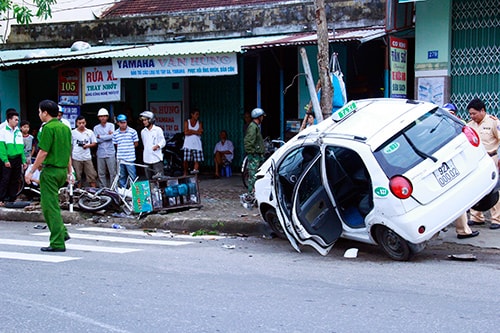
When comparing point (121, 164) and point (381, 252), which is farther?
point (121, 164)

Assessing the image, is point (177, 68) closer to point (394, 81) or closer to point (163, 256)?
point (394, 81)

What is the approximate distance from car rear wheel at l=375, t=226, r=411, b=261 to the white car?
0.04ft

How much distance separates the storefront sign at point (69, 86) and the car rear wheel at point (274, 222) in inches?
322

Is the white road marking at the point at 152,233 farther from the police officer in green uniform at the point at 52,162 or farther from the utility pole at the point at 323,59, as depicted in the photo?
the utility pole at the point at 323,59

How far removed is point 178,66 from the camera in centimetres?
1402

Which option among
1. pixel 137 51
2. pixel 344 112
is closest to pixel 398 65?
pixel 344 112

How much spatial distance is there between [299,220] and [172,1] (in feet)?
43.5

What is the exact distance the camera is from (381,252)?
828 centimetres

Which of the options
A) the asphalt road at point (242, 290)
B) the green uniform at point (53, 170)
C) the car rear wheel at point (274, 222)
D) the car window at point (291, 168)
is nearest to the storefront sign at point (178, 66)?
the car rear wheel at point (274, 222)

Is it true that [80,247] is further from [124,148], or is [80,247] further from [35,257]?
[124,148]

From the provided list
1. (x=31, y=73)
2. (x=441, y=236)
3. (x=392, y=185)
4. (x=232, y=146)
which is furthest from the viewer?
(x=31, y=73)

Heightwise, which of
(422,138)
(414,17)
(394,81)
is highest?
(414,17)

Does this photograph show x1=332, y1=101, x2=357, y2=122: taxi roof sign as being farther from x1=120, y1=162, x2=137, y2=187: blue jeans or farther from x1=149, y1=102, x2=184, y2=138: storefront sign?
x1=149, y1=102, x2=184, y2=138: storefront sign

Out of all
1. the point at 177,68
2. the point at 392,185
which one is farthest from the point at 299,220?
the point at 177,68
